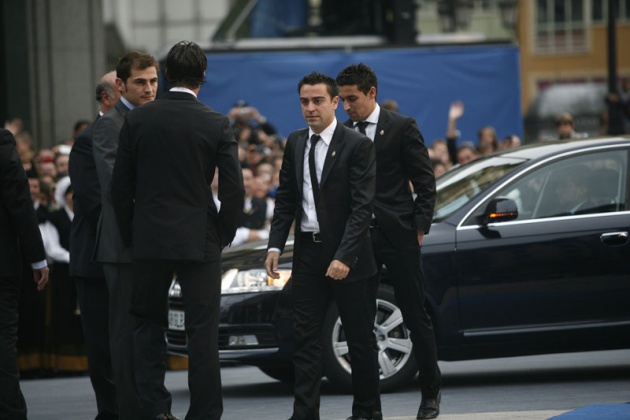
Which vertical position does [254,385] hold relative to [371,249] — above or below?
below

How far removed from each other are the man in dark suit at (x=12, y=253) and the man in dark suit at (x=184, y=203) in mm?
986

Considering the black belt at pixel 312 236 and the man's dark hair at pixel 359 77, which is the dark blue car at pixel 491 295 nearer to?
the man's dark hair at pixel 359 77

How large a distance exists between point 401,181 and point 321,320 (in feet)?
3.50

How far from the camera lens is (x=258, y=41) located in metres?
20.9

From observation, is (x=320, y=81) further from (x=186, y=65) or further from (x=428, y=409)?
(x=428, y=409)

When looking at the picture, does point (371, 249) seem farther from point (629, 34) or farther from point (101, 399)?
point (629, 34)

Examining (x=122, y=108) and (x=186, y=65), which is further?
(x=122, y=108)

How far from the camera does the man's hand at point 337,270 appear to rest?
24.4 feet

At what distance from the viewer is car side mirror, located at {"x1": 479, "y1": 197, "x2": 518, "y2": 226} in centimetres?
942

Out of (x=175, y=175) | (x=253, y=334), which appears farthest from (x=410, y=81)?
(x=175, y=175)

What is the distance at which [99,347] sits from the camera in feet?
25.6

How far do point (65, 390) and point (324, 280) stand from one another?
4.32 metres

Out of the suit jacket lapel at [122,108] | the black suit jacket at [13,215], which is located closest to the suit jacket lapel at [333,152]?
the suit jacket lapel at [122,108]

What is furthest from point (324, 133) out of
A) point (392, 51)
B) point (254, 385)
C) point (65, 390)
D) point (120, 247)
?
point (392, 51)
